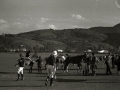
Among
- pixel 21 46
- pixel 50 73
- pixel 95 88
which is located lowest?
pixel 95 88

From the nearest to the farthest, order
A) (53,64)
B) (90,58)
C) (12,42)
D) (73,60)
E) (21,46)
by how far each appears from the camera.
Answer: (53,64), (90,58), (73,60), (21,46), (12,42)

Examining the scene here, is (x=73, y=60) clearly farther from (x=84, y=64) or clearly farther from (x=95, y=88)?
(x=95, y=88)

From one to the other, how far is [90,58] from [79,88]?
24.3 ft

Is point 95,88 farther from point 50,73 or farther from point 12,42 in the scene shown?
point 12,42

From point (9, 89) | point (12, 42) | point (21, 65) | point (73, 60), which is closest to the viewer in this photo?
point (9, 89)

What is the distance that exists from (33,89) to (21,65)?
13.4 feet

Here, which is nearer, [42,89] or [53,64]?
[42,89]

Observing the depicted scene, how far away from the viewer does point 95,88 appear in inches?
466

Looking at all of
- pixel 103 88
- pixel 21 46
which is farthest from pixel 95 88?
pixel 21 46

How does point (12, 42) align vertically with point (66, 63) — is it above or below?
above

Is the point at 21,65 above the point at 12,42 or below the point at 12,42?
below

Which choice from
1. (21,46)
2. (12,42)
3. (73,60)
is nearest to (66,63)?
(73,60)

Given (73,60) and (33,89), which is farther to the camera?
(73,60)

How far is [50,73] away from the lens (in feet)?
41.5
